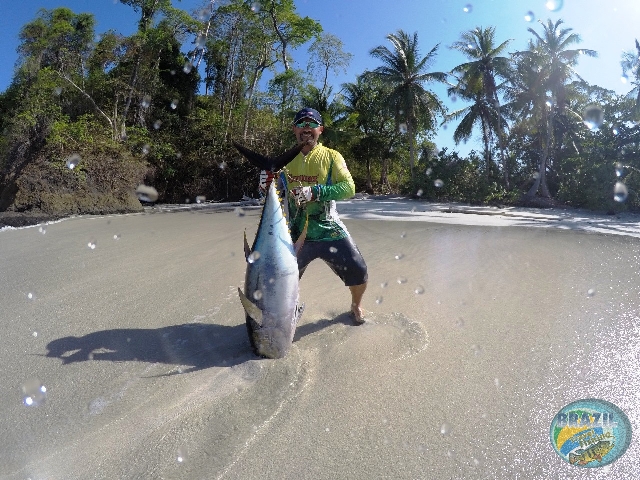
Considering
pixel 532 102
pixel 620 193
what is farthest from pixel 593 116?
pixel 620 193

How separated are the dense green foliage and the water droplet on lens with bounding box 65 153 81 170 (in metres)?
0.09

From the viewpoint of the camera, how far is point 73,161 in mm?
17797

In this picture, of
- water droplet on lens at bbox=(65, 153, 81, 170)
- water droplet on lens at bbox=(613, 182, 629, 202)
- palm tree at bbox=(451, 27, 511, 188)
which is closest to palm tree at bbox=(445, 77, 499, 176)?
palm tree at bbox=(451, 27, 511, 188)

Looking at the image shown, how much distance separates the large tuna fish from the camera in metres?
2.71

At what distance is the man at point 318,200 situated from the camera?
3.18m

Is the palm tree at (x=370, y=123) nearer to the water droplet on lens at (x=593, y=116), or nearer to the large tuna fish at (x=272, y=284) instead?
the water droplet on lens at (x=593, y=116)

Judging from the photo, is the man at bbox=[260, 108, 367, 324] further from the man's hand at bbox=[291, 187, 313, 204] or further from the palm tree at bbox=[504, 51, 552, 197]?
the palm tree at bbox=[504, 51, 552, 197]

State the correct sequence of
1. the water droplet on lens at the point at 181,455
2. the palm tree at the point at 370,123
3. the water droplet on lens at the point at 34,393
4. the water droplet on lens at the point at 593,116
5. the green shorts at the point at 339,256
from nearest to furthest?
1. the water droplet on lens at the point at 181,455
2. the water droplet on lens at the point at 34,393
3. the green shorts at the point at 339,256
4. the water droplet on lens at the point at 593,116
5. the palm tree at the point at 370,123

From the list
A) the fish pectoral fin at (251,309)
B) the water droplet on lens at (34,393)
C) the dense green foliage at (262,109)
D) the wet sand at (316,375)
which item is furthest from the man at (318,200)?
Result: the dense green foliage at (262,109)

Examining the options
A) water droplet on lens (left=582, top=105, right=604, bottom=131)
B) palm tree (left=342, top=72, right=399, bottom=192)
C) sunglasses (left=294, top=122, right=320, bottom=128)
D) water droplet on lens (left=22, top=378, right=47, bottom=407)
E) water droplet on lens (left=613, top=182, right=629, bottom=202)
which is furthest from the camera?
palm tree (left=342, top=72, right=399, bottom=192)

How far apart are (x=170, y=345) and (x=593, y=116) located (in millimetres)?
28345

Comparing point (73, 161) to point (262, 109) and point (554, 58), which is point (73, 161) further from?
point (554, 58)

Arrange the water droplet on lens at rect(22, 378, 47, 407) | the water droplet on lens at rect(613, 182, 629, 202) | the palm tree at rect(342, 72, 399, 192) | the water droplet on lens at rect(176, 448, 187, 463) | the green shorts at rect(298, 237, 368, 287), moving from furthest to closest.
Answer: the palm tree at rect(342, 72, 399, 192), the water droplet on lens at rect(613, 182, 629, 202), the green shorts at rect(298, 237, 368, 287), the water droplet on lens at rect(22, 378, 47, 407), the water droplet on lens at rect(176, 448, 187, 463)

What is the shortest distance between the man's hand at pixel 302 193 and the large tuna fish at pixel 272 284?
4.7 inches
